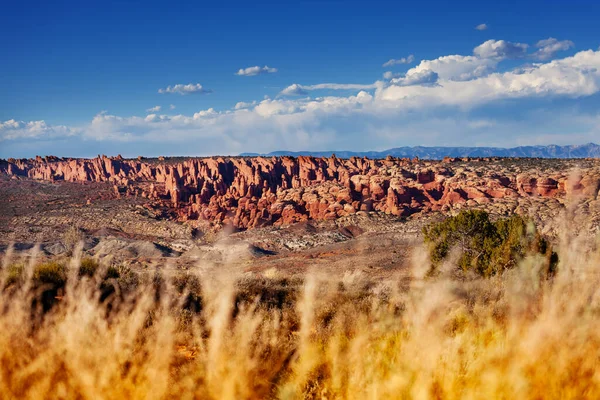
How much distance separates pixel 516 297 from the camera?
433 centimetres

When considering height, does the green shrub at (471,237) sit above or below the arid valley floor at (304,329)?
below

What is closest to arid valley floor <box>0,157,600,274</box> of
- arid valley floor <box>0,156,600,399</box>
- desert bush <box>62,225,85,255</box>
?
desert bush <box>62,225,85,255</box>

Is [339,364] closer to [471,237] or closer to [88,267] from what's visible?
[88,267]

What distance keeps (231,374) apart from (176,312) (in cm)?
315

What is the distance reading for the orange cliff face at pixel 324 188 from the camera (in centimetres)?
5134

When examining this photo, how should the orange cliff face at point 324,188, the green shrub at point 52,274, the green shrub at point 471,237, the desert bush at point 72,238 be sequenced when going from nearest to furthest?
the green shrub at point 52,274 < the green shrub at point 471,237 < the desert bush at point 72,238 < the orange cliff face at point 324,188

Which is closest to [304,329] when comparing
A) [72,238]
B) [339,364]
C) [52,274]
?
[339,364]

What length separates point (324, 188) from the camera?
63969mm

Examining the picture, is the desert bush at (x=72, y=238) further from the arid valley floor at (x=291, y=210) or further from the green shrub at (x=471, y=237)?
the green shrub at (x=471, y=237)

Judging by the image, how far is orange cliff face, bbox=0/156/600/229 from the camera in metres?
51.3

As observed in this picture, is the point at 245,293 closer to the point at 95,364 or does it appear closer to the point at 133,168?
the point at 95,364

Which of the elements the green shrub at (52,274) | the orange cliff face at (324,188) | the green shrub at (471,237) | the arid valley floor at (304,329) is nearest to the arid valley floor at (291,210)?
the orange cliff face at (324,188)

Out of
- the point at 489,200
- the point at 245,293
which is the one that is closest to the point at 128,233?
the point at 489,200

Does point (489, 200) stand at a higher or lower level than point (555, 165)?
lower
